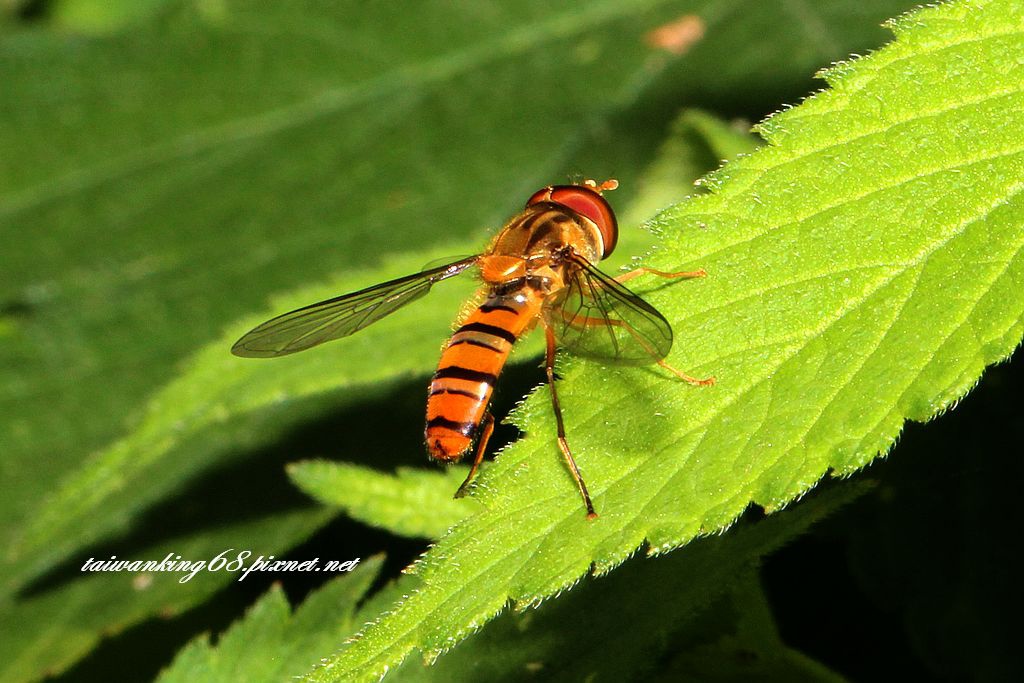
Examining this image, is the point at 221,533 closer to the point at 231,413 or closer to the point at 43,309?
the point at 231,413

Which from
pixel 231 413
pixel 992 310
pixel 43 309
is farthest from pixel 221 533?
pixel 992 310

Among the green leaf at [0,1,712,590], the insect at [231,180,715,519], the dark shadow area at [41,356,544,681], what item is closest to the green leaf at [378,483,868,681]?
the insect at [231,180,715,519]

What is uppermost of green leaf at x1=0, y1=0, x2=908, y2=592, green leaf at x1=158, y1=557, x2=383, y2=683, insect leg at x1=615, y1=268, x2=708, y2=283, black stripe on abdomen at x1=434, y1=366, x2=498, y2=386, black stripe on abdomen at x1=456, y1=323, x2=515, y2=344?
green leaf at x1=0, y1=0, x2=908, y2=592

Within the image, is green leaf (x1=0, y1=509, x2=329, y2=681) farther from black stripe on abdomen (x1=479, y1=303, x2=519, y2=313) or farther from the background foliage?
black stripe on abdomen (x1=479, y1=303, x2=519, y2=313)

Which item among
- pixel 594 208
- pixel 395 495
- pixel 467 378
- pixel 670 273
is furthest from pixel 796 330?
pixel 395 495

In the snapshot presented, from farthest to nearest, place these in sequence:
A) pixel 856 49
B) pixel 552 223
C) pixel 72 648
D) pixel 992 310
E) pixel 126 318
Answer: pixel 126 318
pixel 856 49
pixel 72 648
pixel 552 223
pixel 992 310

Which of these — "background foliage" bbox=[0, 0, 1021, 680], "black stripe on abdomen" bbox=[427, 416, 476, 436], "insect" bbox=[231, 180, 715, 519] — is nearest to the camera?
"insect" bbox=[231, 180, 715, 519]
